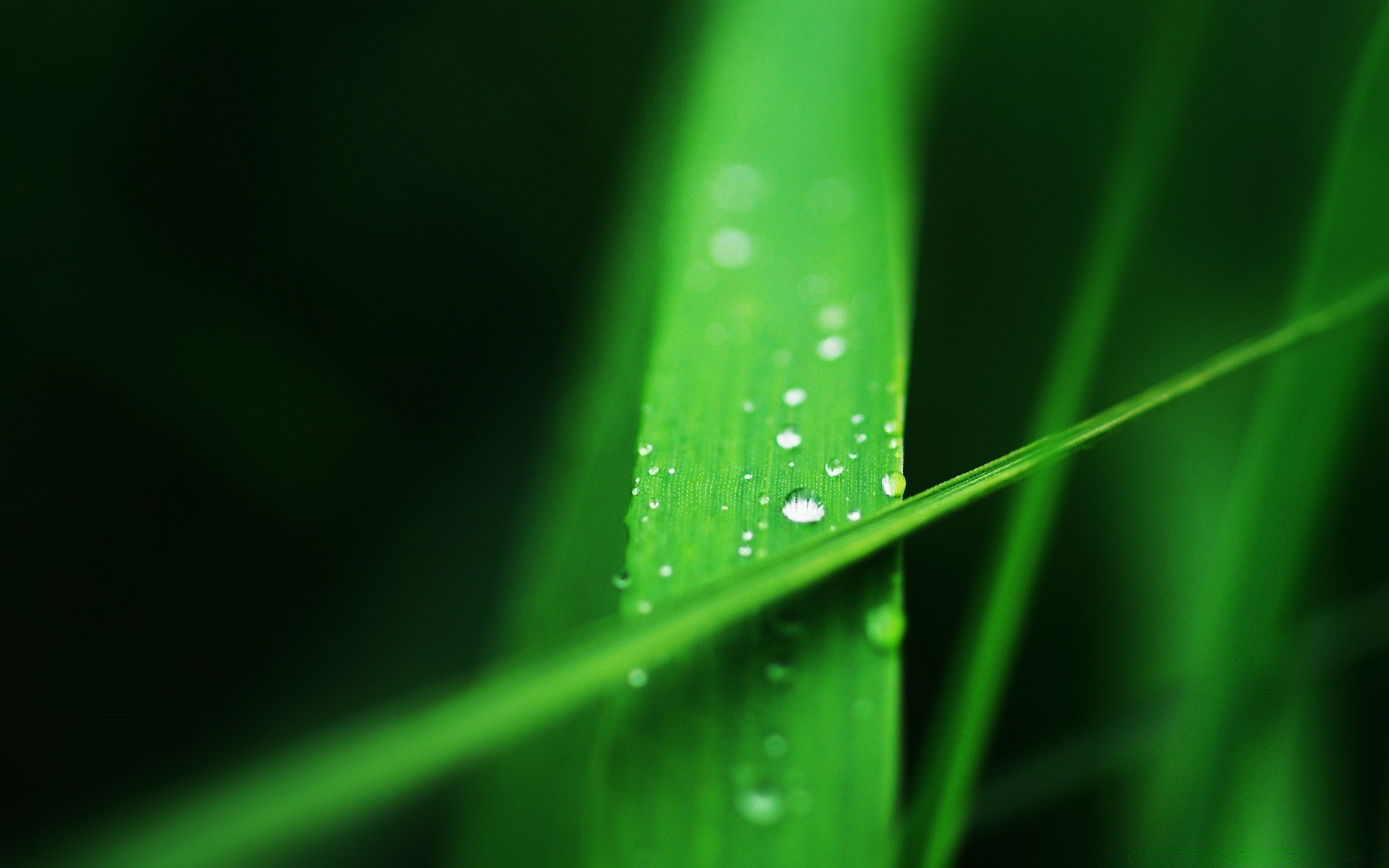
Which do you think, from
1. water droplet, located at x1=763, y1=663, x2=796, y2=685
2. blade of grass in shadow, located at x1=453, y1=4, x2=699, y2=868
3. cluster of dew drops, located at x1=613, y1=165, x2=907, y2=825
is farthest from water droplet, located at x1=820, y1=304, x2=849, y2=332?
water droplet, located at x1=763, y1=663, x2=796, y2=685

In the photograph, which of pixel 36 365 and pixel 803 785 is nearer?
pixel 803 785

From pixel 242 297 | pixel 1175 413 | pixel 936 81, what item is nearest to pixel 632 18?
pixel 936 81

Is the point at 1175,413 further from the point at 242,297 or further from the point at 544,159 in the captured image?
the point at 242,297

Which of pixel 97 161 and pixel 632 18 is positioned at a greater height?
pixel 632 18

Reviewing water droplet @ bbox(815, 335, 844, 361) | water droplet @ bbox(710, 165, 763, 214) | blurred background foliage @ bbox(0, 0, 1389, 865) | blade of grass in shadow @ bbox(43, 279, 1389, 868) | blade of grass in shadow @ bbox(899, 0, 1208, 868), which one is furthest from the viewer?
blurred background foliage @ bbox(0, 0, 1389, 865)

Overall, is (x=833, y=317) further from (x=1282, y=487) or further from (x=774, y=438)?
(x=1282, y=487)

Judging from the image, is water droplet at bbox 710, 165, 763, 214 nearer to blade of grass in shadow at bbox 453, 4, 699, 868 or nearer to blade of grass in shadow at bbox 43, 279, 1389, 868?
blade of grass in shadow at bbox 453, 4, 699, 868

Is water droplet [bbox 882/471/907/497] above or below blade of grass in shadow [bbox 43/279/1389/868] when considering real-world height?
above
